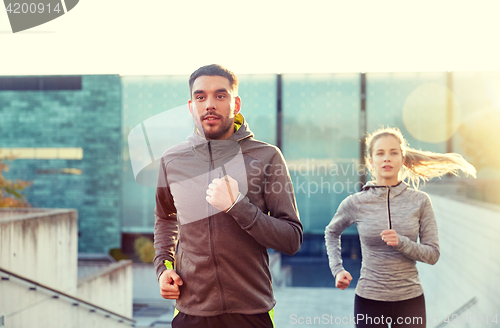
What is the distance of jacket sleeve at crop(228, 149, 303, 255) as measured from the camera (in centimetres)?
140

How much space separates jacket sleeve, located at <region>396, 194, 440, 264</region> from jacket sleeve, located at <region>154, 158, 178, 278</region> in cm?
111

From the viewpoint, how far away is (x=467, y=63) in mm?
3709

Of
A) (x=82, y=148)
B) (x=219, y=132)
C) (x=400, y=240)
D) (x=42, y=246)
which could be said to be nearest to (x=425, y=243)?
(x=400, y=240)

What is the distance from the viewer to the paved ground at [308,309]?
582 cm

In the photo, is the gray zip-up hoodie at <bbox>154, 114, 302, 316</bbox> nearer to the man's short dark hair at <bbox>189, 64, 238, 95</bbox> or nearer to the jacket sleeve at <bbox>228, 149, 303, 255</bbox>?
the jacket sleeve at <bbox>228, 149, 303, 255</bbox>

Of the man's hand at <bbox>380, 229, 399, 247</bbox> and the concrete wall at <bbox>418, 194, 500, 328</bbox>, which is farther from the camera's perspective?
the concrete wall at <bbox>418, 194, 500, 328</bbox>

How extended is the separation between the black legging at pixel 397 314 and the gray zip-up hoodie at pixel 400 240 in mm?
36

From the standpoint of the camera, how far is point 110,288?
5902mm

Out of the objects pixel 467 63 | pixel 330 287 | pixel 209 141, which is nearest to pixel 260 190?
pixel 209 141

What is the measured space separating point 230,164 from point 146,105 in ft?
25.7

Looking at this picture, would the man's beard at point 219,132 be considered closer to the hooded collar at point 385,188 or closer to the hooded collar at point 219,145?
the hooded collar at point 219,145

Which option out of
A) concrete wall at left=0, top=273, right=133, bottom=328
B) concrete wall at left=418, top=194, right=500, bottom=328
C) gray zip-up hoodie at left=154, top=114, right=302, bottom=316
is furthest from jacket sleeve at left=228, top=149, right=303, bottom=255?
concrete wall at left=0, top=273, right=133, bottom=328

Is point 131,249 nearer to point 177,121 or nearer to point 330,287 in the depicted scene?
point 330,287

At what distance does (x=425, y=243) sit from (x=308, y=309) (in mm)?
4454
